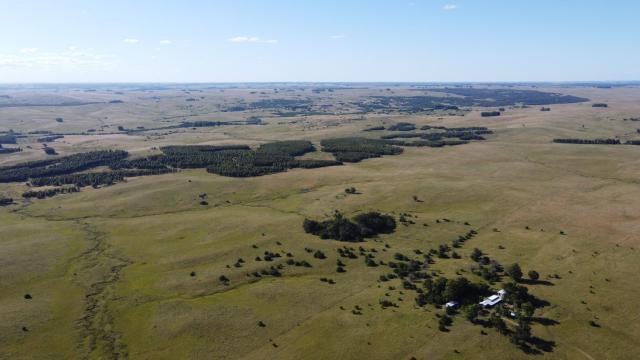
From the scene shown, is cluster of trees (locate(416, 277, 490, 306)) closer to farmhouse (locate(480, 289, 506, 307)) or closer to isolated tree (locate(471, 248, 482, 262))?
farmhouse (locate(480, 289, 506, 307))

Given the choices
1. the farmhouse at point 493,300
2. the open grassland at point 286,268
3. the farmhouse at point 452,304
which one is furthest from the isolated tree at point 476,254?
the farmhouse at point 452,304

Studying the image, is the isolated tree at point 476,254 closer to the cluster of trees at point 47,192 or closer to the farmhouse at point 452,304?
the farmhouse at point 452,304

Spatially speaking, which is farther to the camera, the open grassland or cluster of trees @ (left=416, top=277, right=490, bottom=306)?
cluster of trees @ (left=416, top=277, right=490, bottom=306)

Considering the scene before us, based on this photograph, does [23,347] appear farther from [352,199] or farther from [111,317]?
[352,199]

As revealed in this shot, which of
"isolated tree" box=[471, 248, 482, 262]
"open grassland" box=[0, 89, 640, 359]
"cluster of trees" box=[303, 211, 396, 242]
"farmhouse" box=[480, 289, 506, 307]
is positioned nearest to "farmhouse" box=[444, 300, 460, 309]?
"open grassland" box=[0, 89, 640, 359]

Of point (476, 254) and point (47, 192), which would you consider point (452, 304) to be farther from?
point (47, 192)

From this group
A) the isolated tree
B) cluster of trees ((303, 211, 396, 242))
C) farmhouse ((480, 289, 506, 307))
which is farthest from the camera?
cluster of trees ((303, 211, 396, 242))
